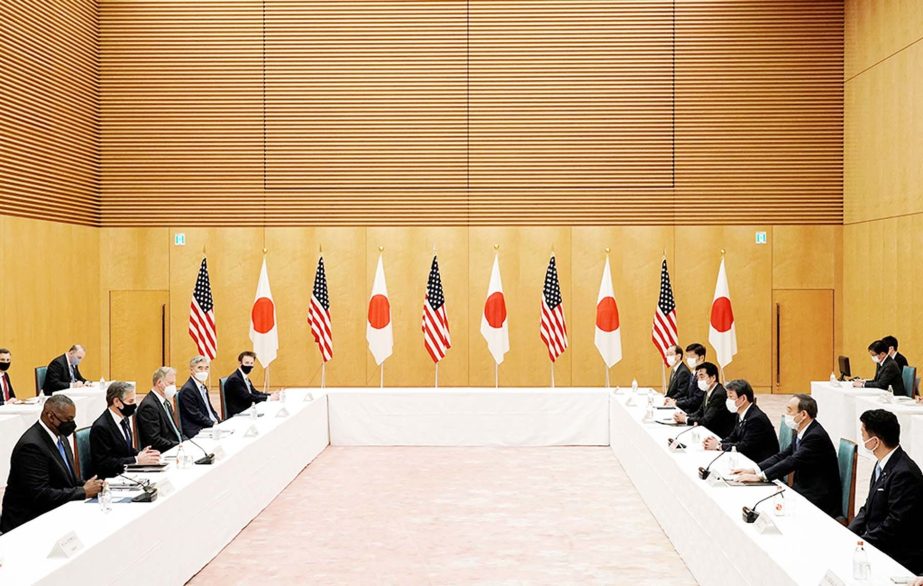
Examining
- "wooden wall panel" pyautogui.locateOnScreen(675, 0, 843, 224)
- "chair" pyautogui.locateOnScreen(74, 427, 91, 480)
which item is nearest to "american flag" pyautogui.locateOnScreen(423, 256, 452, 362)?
"wooden wall panel" pyautogui.locateOnScreen(675, 0, 843, 224)

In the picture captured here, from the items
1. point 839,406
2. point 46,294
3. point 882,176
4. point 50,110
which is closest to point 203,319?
point 46,294

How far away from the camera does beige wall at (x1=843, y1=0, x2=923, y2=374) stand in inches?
518

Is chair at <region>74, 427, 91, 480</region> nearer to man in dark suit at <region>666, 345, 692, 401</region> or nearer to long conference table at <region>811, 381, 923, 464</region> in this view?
man in dark suit at <region>666, 345, 692, 401</region>

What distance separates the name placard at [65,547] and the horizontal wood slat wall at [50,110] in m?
10.1

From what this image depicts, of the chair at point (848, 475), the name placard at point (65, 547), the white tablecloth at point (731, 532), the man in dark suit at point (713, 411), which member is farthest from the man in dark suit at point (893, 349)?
the name placard at point (65, 547)

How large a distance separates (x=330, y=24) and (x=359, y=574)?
38.2 ft

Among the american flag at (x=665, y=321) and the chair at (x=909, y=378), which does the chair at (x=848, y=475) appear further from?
the american flag at (x=665, y=321)

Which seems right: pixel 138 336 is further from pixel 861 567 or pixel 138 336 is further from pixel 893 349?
pixel 861 567

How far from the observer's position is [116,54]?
16.1 meters

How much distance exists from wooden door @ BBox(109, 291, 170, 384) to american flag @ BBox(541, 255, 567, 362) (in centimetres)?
694

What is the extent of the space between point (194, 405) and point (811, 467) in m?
5.68

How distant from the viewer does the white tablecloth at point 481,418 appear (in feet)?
38.0

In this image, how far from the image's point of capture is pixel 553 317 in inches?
517

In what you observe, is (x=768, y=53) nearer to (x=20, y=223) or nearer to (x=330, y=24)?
(x=330, y=24)
